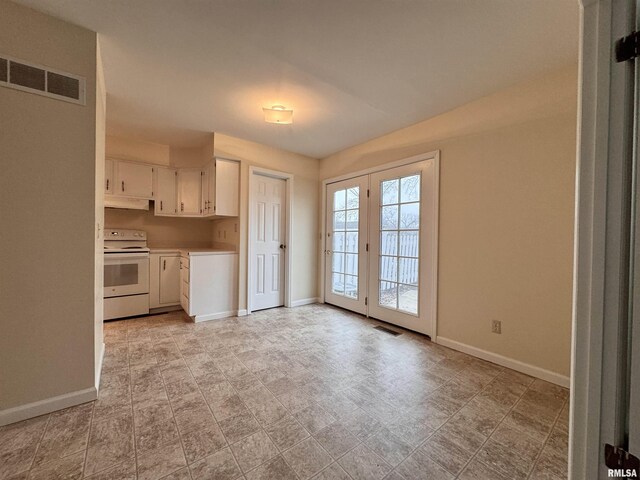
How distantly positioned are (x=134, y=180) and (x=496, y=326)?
465 cm

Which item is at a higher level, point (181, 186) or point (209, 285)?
point (181, 186)

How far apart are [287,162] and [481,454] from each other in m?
3.80

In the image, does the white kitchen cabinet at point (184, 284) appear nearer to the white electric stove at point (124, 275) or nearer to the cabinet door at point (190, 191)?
the white electric stove at point (124, 275)

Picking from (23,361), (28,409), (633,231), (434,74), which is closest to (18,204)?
(23,361)

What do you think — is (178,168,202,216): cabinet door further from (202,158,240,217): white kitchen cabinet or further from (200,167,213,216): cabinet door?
(202,158,240,217): white kitchen cabinet

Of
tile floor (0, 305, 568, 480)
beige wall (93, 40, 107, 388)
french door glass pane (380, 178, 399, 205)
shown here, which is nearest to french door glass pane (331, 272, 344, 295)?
french door glass pane (380, 178, 399, 205)

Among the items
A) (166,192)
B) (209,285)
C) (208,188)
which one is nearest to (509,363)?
(209,285)

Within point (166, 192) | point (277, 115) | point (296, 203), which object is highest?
point (277, 115)

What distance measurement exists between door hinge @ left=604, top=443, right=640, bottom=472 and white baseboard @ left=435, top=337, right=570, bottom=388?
152cm

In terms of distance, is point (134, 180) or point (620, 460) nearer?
point (620, 460)

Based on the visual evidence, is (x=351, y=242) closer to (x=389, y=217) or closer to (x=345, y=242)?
(x=345, y=242)

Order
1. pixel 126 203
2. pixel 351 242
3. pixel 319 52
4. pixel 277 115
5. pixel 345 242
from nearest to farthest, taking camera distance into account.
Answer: pixel 319 52, pixel 277 115, pixel 126 203, pixel 351 242, pixel 345 242

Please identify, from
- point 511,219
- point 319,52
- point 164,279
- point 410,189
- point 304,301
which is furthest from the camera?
point 304,301

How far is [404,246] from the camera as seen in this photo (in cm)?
312
